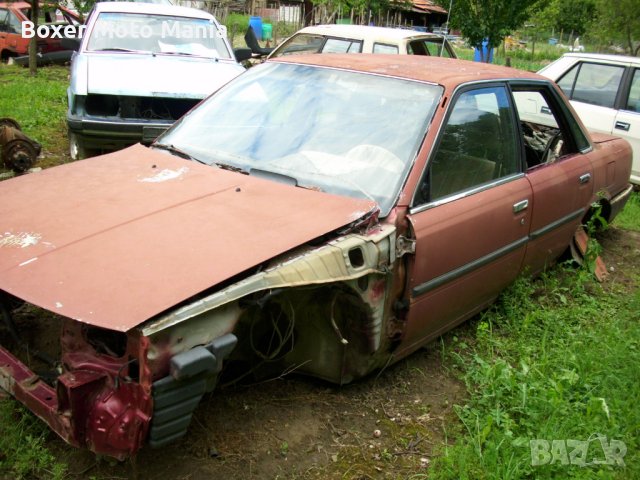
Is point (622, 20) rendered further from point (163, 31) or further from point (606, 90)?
point (163, 31)

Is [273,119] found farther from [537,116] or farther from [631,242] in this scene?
[631,242]

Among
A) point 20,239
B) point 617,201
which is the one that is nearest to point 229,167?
point 20,239

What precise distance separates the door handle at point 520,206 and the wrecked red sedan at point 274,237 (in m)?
0.01

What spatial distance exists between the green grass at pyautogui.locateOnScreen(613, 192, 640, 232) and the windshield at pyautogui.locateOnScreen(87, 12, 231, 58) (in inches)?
191

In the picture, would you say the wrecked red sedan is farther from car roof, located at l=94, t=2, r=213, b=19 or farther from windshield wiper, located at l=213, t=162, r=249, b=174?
car roof, located at l=94, t=2, r=213, b=19

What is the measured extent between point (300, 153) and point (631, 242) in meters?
4.06

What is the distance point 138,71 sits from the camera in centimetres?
636

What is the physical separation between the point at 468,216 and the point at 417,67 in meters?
0.97

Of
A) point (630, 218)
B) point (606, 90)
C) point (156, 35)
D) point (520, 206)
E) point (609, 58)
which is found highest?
point (609, 58)

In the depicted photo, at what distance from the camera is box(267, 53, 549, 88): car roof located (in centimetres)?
333

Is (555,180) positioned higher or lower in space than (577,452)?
higher

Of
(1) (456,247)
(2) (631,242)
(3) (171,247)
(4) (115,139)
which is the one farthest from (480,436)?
(4) (115,139)

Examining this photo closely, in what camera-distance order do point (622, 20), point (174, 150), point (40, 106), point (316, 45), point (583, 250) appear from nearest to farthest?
point (174, 150) < point (583, 250) < point (316, 45) < point (40, 106) < point (622, 20)

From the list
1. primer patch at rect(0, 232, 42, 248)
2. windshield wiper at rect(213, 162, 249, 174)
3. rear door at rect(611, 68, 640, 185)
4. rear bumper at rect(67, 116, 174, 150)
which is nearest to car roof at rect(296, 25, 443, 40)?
rear door at rect(611, 68, 640, 185)
